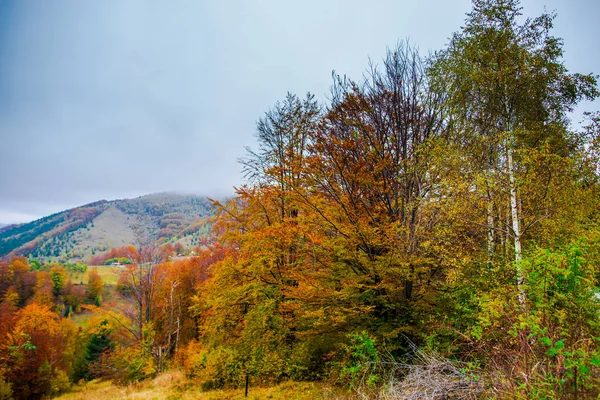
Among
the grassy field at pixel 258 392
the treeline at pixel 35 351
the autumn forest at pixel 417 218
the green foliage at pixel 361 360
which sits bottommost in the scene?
the treeline at pixel 35 351

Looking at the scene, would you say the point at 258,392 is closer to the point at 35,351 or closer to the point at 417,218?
the point at 417,218

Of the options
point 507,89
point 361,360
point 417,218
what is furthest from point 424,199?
point 361,360

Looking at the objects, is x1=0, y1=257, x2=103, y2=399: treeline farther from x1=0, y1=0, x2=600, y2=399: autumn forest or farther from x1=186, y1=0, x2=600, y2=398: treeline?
x1=186, y1=0, x2=600, y2=398: treeline

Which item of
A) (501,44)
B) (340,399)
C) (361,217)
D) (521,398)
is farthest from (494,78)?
(340,399)

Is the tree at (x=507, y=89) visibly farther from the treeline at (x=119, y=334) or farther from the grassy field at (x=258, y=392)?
the treeline at (x=119, y=334)

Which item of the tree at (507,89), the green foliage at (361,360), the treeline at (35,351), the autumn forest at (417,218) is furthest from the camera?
the treeline at (35,351)

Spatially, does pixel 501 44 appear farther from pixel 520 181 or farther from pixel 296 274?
pixel 296 274

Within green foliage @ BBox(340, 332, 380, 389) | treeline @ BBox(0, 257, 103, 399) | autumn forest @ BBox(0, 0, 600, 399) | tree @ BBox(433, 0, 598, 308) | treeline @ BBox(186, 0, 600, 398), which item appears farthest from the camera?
treeline @ BBox(0, 257, 103, 399)

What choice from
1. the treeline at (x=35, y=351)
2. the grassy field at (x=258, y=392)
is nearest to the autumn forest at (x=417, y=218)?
the grassy field at (x=258, y=392)

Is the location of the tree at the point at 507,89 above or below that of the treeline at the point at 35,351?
above

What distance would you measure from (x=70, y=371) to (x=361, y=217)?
40.2 metres

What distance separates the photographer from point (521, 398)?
3121 millimetres

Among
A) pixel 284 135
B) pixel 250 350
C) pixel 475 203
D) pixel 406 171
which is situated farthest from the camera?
pixel 284 135


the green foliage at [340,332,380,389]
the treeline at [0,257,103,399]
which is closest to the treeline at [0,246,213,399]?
the treeline at [0,257,103,399]
